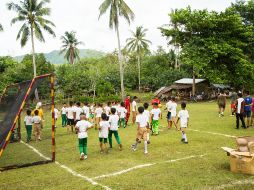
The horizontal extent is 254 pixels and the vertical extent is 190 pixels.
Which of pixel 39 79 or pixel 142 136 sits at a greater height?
pixel 39 79

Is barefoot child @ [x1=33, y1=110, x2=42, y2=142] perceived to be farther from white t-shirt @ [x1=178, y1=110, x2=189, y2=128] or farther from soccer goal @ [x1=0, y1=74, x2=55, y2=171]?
white t-shirt @ [x1=178, y1=110, x2=189, y2=128]

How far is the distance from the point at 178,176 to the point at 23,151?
7.60 meters

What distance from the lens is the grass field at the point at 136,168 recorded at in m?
7.35

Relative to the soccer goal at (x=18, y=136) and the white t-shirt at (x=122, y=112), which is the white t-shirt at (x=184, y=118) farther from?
the white t-shirt at (x=122, y=112)

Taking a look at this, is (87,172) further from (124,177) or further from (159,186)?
(159,186)

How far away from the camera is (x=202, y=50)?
37.4 metres

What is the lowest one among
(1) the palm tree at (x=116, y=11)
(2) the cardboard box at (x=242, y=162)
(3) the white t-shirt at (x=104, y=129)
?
(2) the cardboard box at (x=242, y=162)

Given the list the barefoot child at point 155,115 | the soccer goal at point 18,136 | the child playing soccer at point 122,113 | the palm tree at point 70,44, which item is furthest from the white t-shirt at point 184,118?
the palm tree at point 70,44

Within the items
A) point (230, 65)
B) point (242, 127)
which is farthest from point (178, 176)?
point (230, 65)

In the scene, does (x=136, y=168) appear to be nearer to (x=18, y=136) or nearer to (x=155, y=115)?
(x=155, y=115)

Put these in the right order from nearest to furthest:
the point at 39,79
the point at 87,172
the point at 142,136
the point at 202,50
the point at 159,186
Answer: the point at 159,186 < the point at 87,172 < the point at 39,79 < the point at 142,136 < the point at 202,50

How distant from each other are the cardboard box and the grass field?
0.62ft

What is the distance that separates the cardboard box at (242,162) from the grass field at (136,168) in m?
0.19

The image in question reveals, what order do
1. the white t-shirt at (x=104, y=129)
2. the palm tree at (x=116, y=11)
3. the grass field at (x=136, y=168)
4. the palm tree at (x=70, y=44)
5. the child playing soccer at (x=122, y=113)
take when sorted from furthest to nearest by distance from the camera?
the palm tree at (x=70, y=44), the palm tree at (x=116, y=11), the child playing soccer at (x=122, y=113), the white t-shirt at (x=104, y=129), the grass field at (x=136, y=168)
